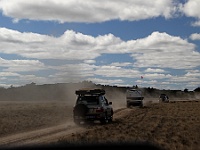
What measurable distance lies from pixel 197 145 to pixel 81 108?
12.5 m

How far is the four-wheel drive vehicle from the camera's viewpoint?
89.4 feet

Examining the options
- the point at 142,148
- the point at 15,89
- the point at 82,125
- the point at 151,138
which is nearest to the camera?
the point at 142,148

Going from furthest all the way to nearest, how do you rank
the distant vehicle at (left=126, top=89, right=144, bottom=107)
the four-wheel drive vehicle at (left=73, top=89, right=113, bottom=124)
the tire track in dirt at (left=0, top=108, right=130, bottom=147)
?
the distant vehicle at (left=126, top=89, right=144, bottom=107)
the four-wheel drive vehicle at (left=73, top=89, right=113, bottom=124)
the tire track in dirt at (left=0, top=108, right=130, bottom=147)

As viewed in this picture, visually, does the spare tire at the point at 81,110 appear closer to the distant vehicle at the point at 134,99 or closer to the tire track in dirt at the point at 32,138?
the tire track in dirt at the point at 32,138

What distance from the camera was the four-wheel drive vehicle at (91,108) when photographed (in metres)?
27.2

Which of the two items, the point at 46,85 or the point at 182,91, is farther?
the point at 182,91

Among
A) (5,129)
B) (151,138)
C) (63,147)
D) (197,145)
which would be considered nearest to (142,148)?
(63,147)

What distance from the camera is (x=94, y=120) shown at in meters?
27.4

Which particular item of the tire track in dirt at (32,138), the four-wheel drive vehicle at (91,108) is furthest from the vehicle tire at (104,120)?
the tire track in dirt at (32,138)

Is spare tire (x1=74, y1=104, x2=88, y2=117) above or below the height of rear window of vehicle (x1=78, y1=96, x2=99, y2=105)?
below

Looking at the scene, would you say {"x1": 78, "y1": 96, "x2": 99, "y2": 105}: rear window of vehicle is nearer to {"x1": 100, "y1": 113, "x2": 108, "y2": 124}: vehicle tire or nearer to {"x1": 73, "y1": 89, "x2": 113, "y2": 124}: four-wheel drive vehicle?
{"x1": 73, "y1": 89, "x2": 113, "y2": 124}: four-wheel drive vehicle

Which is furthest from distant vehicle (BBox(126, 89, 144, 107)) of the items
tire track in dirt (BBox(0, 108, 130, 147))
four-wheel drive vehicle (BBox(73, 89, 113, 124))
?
tire track in dirt (BBox(0, 108, 130, 147))

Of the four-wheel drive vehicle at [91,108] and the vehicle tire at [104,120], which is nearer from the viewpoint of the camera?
the four-wheel drive vehicle at [91,108]

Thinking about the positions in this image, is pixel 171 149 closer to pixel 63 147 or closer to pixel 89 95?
pixel 63 147
